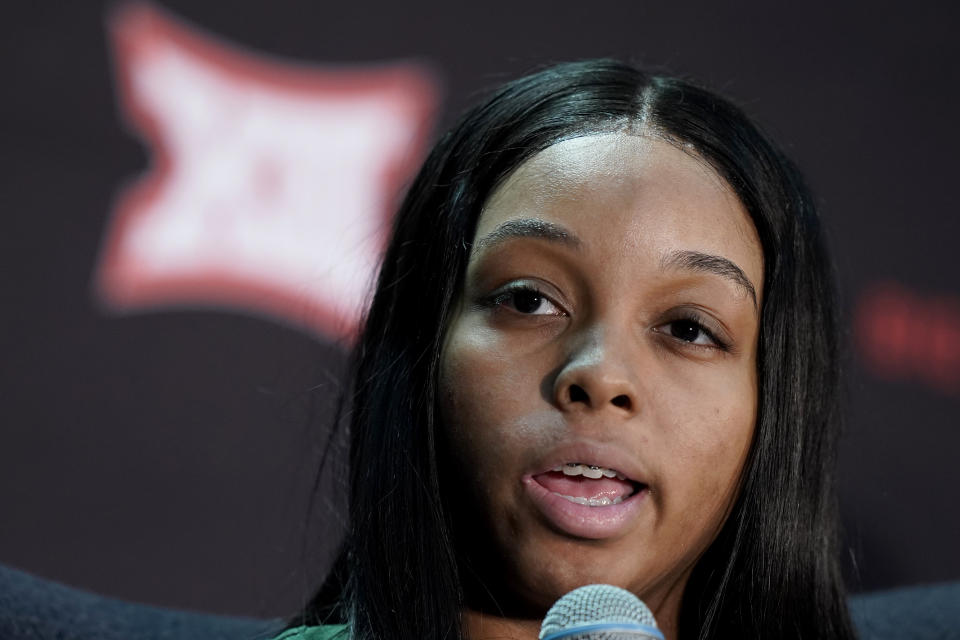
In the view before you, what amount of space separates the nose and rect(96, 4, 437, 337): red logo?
1.23m

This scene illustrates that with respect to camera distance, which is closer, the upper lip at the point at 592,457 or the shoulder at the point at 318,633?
the upper lip at the point at 592,457

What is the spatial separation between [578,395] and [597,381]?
0.03 metres

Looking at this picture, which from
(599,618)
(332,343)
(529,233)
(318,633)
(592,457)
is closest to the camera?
(599,618)

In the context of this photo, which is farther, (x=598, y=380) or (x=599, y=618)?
(x=598, y=380)

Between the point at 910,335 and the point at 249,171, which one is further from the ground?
the point at 249,171

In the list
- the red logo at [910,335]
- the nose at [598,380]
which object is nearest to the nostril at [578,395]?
the nose at [598,380]

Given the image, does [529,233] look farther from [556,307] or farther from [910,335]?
[910,335]

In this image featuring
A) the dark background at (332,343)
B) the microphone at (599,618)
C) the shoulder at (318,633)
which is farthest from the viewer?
the dark background at (332,343)

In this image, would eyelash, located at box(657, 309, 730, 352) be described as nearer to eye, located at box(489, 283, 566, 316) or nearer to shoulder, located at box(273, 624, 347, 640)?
eye, located at box(489, 283, 566, 316)

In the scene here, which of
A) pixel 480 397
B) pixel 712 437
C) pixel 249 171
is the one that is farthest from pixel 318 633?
pixel 249 171

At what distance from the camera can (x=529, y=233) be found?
3.41 ft

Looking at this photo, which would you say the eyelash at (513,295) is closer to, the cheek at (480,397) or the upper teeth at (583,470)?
the cheek at (480,397)

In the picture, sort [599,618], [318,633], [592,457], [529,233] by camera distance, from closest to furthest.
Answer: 1. [599,618]
2. [592,457]
3. [529,233]
4. [318,633]

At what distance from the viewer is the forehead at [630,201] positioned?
39.9 inches
